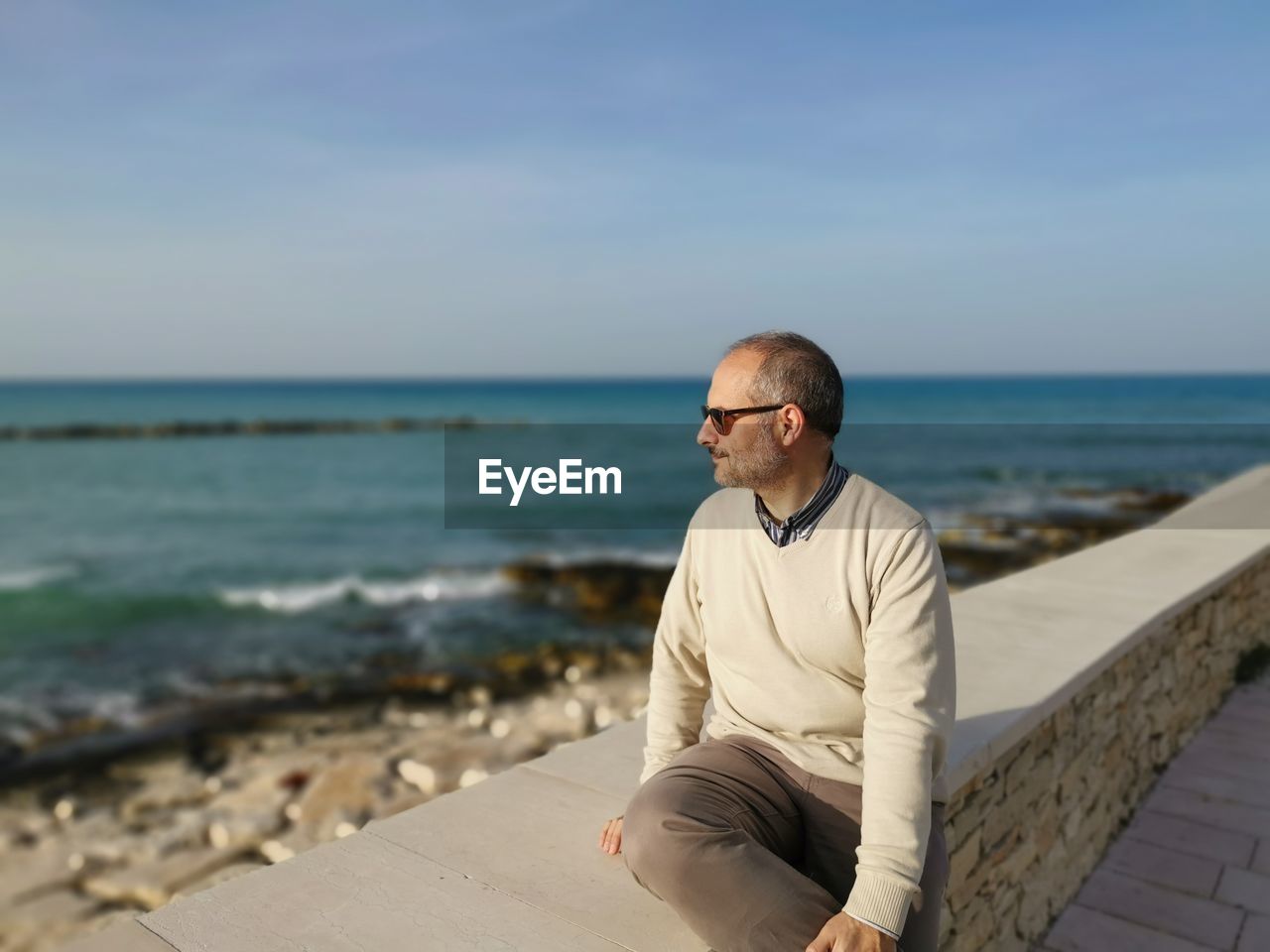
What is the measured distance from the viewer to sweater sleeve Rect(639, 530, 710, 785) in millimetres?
2158

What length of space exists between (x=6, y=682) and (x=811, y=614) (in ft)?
34.4

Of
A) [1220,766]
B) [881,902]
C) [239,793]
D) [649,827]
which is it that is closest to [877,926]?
[881,902]

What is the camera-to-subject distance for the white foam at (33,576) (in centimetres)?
1538

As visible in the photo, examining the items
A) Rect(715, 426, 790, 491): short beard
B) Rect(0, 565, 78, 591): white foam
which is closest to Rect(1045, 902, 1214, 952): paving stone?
Rect(715, 426, 790, 491): short beard

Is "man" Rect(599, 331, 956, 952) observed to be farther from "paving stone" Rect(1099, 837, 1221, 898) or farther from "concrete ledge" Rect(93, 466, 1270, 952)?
"paving stone" Rect(1099, 837, 1221, 898)

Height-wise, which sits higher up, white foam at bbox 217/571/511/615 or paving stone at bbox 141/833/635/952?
paving stone at bbox 141/833/635/952

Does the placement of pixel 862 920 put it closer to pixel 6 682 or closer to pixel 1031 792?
pixel 1031 792

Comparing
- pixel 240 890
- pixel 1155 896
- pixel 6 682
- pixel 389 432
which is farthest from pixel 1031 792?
pixel 389 432

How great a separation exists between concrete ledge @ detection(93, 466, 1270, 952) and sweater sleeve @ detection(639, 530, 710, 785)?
0.97 ft

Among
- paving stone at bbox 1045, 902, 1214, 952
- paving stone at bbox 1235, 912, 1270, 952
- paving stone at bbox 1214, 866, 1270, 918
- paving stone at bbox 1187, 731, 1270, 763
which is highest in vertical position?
paving stone at bbox 1187, 731, 1270, 763

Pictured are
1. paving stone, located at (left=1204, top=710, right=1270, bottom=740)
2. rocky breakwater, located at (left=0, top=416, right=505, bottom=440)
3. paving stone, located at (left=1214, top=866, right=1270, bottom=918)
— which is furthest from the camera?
rocky breakwater, located at (left=0, top=416, right=505, bottom=440)

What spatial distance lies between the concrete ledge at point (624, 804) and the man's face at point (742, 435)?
923 mm

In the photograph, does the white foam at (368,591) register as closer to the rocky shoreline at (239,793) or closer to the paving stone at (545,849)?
the rocky shoreline at (239,793)

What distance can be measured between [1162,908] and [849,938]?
2284 millimetres
